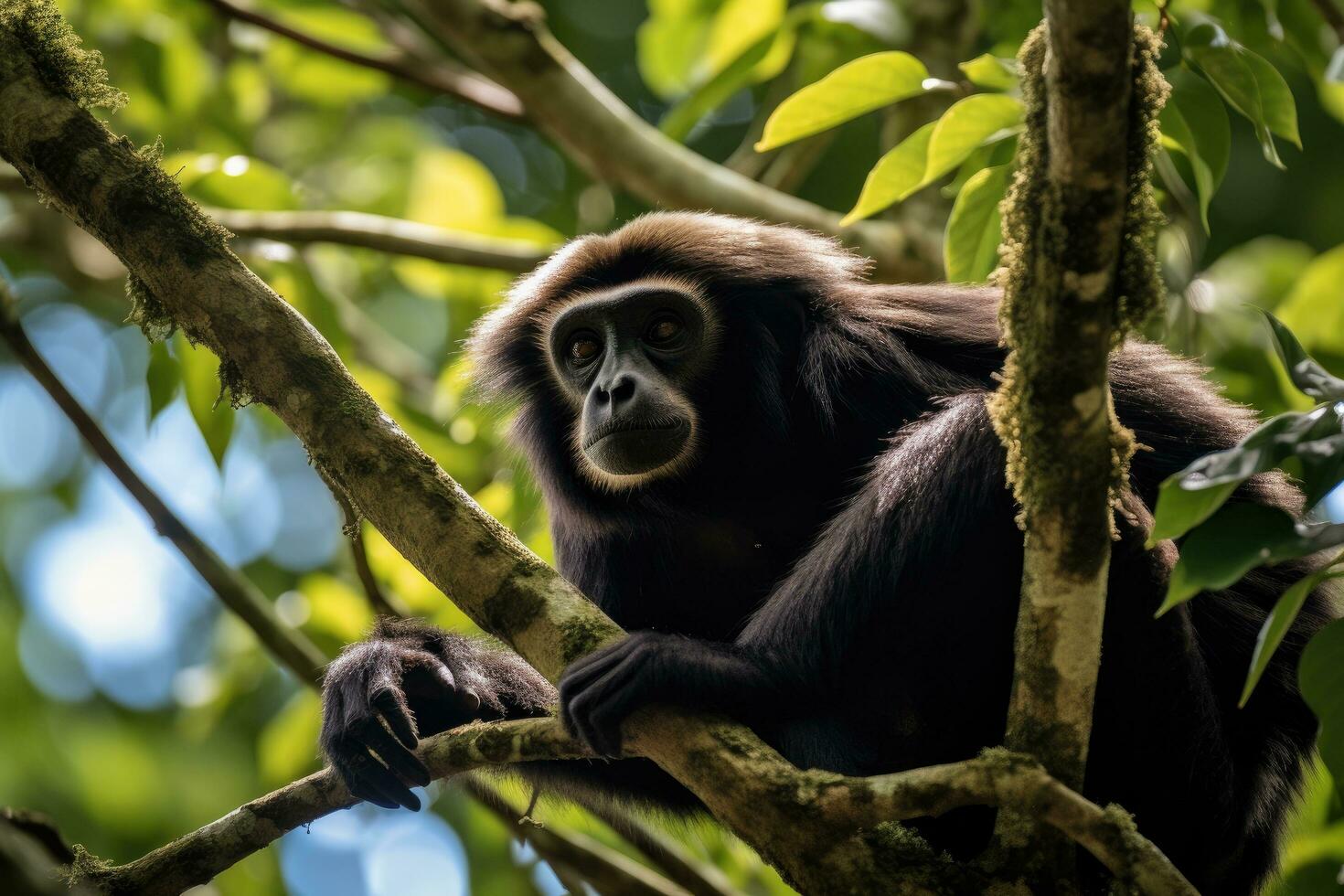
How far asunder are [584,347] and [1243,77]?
2.97m

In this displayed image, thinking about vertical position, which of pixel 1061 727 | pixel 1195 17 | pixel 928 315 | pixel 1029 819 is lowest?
pixel 1029 819

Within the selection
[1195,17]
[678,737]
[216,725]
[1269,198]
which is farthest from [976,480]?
[1269,198]

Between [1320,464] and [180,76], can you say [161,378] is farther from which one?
[1320,464]

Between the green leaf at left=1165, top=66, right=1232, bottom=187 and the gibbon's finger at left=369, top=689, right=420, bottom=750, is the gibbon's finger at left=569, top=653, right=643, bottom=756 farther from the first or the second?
the green leaf at left=1165, top=66, right=1232, bottom=187

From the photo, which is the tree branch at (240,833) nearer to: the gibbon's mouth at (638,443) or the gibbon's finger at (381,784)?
the gibbon's finger at (381,784)

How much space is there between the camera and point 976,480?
13.3 ft

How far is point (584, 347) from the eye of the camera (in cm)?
595

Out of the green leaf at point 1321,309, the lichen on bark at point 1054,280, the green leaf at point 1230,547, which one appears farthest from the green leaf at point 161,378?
the green leaf at point 1321,309

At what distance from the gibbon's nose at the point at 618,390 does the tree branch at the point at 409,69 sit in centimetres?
270

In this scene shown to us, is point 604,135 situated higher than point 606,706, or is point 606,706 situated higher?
point 604,135

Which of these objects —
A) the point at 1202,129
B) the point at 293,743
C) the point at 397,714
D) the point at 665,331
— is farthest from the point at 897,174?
the point at 293,743

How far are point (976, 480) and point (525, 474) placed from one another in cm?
298

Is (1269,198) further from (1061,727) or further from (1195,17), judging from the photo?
(1061,727)

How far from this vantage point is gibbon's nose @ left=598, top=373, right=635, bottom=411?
532cm
